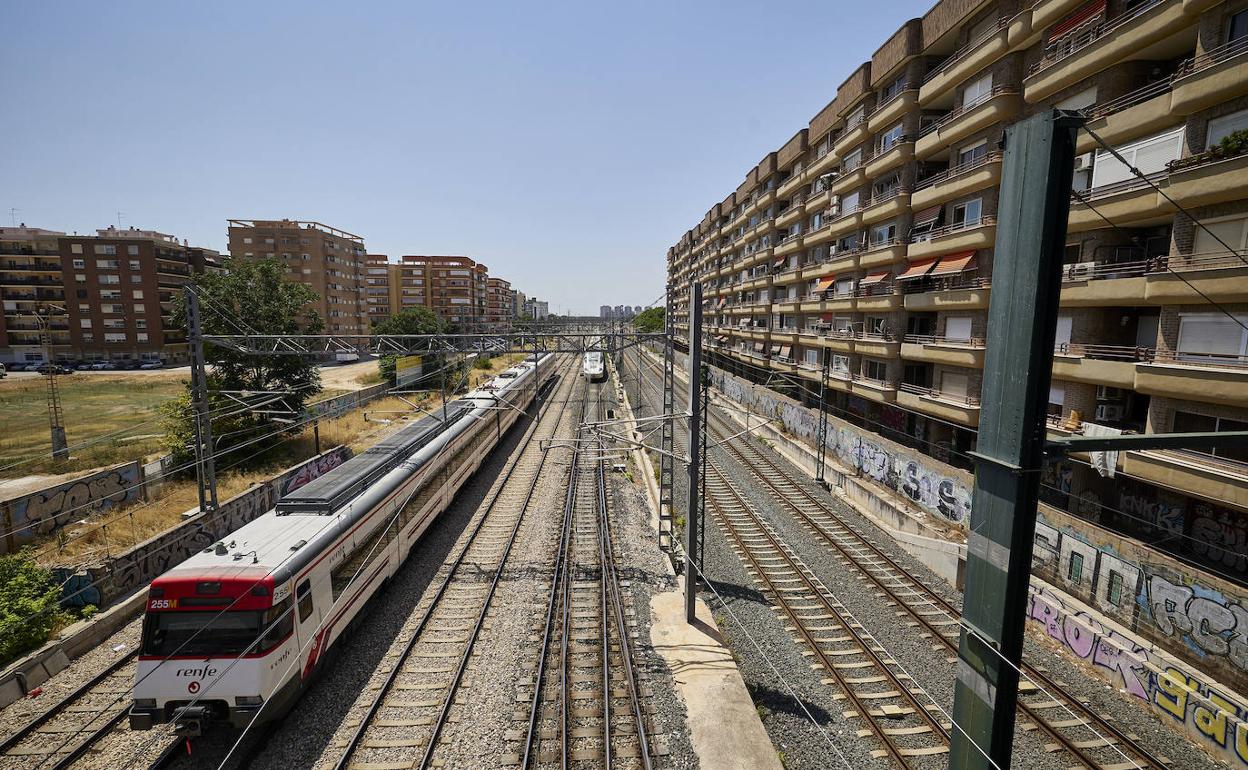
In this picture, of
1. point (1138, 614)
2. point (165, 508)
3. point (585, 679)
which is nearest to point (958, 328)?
point (1138, 614)

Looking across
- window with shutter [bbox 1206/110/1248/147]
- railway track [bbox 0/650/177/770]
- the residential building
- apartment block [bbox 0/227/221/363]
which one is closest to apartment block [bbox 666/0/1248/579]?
window with shutter [bbox 1206/110/1248/147]

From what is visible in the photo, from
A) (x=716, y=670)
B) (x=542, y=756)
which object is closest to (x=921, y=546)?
(x=716, y=670)

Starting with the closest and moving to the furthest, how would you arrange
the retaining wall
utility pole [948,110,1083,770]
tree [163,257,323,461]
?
utility pole [948,110,1083,770] → the retaining wall → tree [163,257,323,461]

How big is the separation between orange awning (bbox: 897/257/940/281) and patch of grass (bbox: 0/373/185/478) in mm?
25758

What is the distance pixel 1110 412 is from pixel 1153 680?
782cm

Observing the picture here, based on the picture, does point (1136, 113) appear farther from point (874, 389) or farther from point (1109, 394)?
point (874, 389)

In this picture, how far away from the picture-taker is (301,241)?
227ft

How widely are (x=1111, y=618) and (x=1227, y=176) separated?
31.7 ft

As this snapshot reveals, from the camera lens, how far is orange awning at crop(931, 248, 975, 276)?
1819 cm

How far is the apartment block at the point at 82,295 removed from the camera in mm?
62125

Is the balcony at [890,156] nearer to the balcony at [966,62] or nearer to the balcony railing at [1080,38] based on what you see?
the balcony at [966,62]

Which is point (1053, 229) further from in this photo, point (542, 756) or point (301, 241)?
point (301, 241)

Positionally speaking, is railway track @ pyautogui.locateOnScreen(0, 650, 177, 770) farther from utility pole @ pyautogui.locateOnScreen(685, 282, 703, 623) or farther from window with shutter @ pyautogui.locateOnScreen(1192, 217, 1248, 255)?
window with shutter @ pyautogui.locateOnScreen(1192, 217, 1248, 255)

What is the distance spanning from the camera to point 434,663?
10922 millimetres
